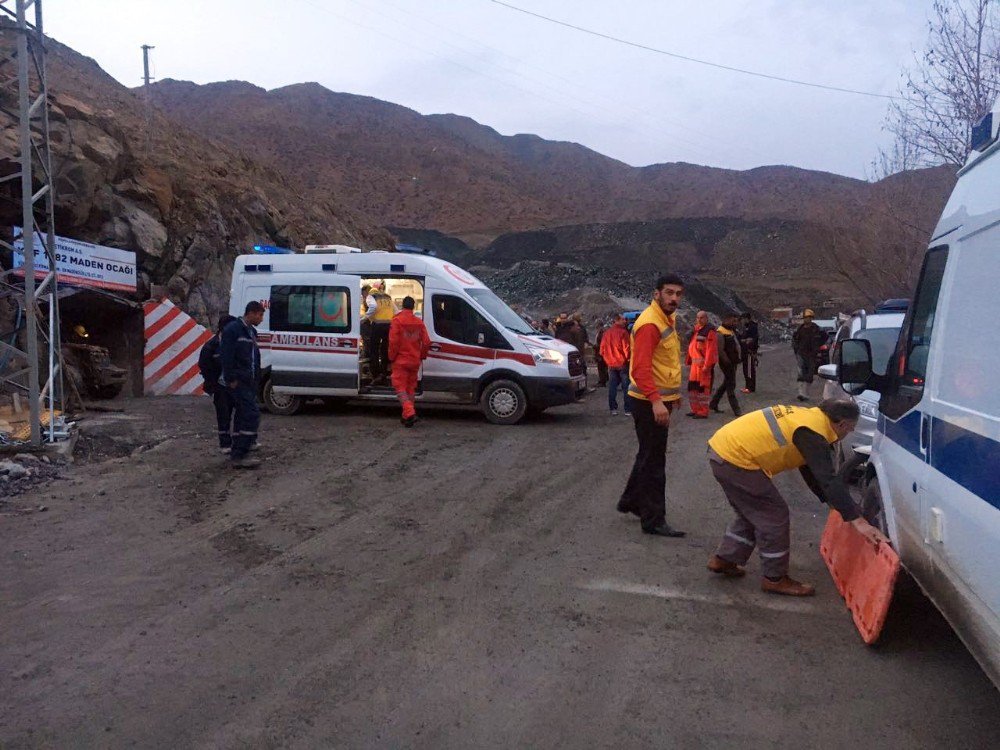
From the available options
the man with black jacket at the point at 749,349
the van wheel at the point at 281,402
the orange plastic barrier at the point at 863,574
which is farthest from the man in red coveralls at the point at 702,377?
the orange plastic barrier at the point at 863,574

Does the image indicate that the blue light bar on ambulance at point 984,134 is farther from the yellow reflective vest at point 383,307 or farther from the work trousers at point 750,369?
the work trousers at point 750,369

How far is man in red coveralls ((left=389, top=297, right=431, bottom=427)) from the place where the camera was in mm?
11859

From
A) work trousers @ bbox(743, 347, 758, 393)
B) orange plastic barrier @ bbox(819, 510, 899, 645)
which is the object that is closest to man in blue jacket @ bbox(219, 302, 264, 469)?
Answer: orange plastic barrier @ bbox(819, 510, 899, 645)

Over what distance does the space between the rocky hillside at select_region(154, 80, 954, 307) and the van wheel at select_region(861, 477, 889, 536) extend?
44.7 ft

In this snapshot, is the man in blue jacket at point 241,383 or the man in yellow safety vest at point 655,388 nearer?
the man in yellow safety vest at point 655,388

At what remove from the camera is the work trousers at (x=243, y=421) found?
9.04 metres

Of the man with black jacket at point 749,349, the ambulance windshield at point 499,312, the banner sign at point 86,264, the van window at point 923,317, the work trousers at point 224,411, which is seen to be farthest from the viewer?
the man with black jacket at point 749,349

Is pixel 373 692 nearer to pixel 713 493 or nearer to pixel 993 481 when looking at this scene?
pixel 993 481

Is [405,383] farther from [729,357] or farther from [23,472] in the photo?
[729,357]

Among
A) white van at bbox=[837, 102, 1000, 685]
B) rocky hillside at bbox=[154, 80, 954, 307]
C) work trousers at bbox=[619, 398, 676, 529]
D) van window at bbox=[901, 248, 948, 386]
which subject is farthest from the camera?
rocky hillside at bbox=[154, 80, 954, 307]

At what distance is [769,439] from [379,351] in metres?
9.38

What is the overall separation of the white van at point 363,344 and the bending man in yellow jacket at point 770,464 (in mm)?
6963

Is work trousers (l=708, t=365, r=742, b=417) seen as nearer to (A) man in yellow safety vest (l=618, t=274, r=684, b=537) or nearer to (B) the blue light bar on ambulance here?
(A) man in yellow safety vest (l=618, t=274, r=684, b=537)

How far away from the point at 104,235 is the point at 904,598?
1425 centimetres
